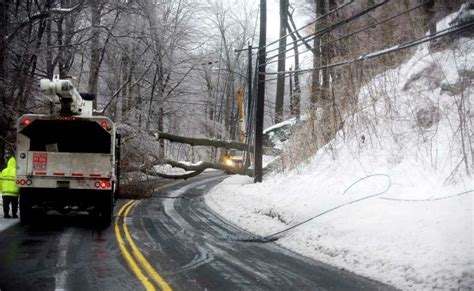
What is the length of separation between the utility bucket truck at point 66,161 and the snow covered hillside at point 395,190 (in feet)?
13.8

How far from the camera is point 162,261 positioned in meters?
8.62

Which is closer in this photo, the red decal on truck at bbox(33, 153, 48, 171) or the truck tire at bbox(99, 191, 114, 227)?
the red decal on truck at bbox(33, 153, 48, 171)

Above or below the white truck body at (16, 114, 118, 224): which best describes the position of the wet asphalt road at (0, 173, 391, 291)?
below

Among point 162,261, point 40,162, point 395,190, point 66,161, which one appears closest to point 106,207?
point 66,161

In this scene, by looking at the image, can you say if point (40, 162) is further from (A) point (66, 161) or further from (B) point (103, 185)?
(B) point (103, 185)

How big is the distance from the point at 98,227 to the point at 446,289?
902 centimetres

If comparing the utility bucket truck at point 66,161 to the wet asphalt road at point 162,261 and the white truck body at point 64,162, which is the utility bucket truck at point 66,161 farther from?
the wet asphalt road at point 162,261

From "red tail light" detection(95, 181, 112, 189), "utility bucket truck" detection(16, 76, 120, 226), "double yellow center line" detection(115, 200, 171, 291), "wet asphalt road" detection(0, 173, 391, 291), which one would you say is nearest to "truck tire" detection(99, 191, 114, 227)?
"utility bucket truck" detection(16, 76, 120, 226)

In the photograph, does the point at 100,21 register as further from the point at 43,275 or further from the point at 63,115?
the point at 43,275

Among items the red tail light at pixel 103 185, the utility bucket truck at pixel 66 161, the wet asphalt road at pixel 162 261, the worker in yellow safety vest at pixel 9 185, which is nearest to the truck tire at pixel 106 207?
the utility bucket truck at pixel 66 161

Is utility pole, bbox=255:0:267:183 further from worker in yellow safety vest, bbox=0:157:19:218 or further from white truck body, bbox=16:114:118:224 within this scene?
worker in yellow safety vest, bbox=0:157:19:218

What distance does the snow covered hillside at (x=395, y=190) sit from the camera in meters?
7.77

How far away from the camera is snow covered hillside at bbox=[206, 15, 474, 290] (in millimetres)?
7766

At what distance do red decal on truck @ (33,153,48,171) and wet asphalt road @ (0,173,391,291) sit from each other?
1.50 metres
